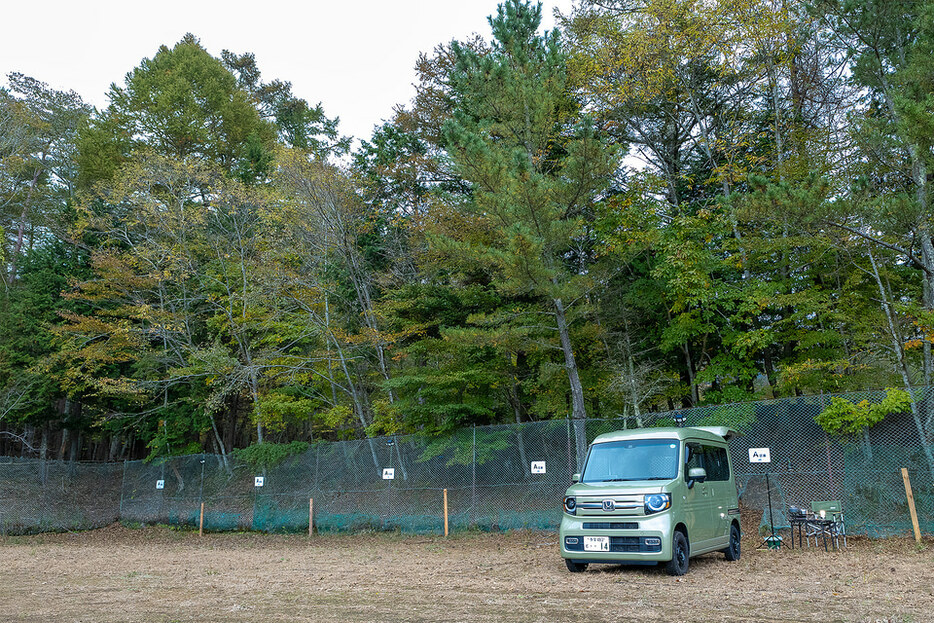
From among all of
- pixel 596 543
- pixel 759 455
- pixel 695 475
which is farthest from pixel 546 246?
pixel 596 543

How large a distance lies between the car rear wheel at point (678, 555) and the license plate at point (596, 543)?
0.76 m

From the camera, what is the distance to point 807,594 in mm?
6574

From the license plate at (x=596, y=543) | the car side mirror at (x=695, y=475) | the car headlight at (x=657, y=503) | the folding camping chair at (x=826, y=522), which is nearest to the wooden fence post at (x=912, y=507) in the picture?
the folding camping chair at (x=826, y=522)

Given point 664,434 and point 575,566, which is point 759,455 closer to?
point 664,434

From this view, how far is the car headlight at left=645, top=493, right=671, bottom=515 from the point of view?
7.78m

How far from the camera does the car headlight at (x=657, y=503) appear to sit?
778 cm

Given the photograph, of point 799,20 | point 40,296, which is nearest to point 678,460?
point 799,20

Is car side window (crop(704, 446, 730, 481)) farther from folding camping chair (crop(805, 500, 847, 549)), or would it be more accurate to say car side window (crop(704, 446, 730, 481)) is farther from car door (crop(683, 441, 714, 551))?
folding camping chair (crop(805, 500, 847, 549))

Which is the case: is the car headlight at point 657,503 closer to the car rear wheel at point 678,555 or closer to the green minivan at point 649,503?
the green minivan at point 649,503

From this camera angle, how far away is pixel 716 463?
938 cm

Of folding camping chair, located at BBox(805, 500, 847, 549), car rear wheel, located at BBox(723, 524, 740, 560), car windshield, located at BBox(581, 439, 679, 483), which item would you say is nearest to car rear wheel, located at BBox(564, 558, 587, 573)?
car windshield, located at BBox(581, 439, 679, 483)

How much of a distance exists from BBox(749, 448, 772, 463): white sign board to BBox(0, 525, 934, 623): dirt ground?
141cm

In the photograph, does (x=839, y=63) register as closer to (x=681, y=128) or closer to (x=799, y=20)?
(x=799, y=20)

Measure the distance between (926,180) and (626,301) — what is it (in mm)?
7892
